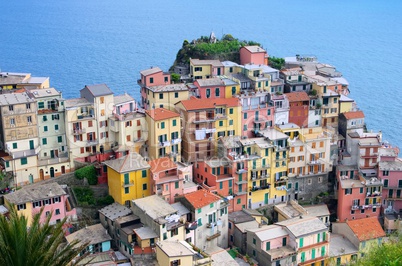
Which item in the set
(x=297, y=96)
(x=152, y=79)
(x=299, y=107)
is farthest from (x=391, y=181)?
(x=152, y=79)

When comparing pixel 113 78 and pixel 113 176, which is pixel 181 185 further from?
pixel 113 78

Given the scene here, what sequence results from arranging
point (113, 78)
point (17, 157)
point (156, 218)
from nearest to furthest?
point (156, 218)
point (17, 157)
point (113, 78)

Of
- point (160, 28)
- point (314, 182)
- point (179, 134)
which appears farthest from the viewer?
point (160, 28)

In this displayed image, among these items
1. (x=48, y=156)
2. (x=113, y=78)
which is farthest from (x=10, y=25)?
(x=48, y=156)

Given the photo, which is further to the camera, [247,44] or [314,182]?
[247,44]

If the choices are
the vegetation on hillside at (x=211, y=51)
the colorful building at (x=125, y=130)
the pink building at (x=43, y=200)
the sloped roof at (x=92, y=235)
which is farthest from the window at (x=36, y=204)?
the vegetation on hillside at (x=211, y=51)

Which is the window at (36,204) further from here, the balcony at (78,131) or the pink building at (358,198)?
the pink building at (358,198)
